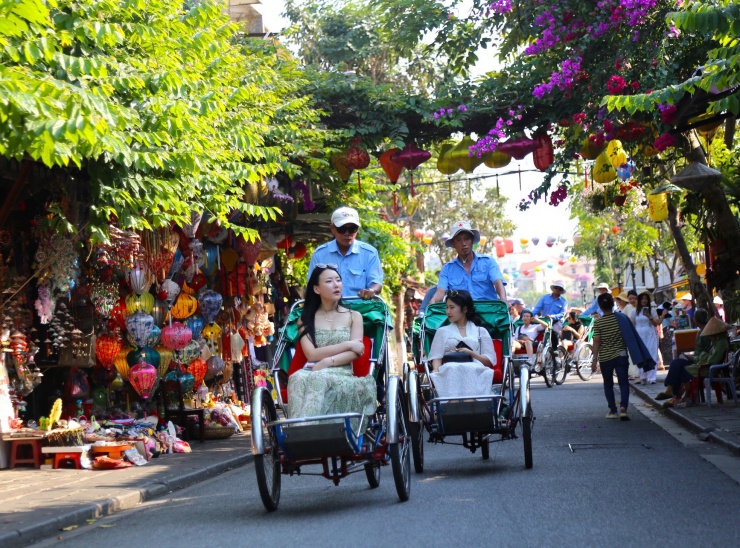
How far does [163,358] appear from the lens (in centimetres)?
1452

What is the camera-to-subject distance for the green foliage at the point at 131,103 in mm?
6988

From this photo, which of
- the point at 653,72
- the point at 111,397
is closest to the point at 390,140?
the point at 653,72

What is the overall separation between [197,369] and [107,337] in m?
2.45

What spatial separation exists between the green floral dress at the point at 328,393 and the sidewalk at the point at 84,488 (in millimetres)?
2050

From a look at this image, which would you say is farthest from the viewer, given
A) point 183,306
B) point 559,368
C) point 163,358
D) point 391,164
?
point 559,368

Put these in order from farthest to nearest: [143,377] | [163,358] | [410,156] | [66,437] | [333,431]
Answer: [410,156] → [163,358] → [143,377] → [66,437] → [333,431]

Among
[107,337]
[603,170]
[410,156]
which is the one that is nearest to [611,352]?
[603,170]

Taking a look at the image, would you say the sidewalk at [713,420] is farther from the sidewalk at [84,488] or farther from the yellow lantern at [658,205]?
the sidewalk at [84,488]

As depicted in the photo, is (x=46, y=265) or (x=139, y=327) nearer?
(x=46, y=265)

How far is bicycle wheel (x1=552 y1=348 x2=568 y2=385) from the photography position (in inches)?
1019

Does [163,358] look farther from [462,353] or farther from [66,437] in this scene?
[462,353]

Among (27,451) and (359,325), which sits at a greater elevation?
(359,325)

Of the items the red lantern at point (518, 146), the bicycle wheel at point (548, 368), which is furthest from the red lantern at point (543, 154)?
the bicycle wheel at point (548, 368)

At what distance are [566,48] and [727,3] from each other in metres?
5.61
